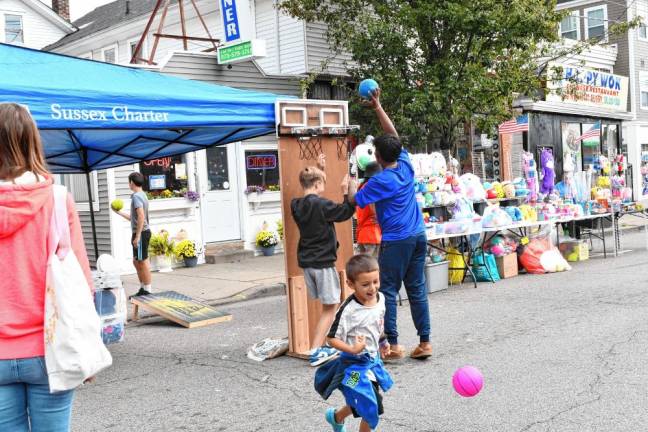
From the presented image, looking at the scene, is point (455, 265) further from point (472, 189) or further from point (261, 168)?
point (261, 168)

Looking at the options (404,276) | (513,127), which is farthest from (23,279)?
(513,127)

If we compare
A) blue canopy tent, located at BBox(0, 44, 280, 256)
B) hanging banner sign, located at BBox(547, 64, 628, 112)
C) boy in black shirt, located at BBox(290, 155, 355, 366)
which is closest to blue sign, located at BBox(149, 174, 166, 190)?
blue canopy tent, located at BBox(0, 44, 280, 256)

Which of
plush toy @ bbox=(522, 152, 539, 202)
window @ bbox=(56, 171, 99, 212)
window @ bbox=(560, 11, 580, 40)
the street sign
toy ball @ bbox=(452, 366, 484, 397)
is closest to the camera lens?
toy ball @ bbox=(452, 366, 484, 397)

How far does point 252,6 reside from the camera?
18.1m

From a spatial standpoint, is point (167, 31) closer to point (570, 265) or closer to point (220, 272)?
point (220, 272)

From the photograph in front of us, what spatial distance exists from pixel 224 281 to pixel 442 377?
22.3 feet

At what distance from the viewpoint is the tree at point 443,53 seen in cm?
1373

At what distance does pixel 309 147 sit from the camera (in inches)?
272

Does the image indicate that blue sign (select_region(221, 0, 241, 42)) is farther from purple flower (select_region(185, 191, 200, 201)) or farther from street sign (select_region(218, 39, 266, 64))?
purple flower (select_region(185, 191, 200, 201))

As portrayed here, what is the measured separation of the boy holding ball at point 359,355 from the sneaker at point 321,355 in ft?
6.56

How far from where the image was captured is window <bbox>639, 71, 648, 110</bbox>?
3030cm

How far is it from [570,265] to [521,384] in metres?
7.85

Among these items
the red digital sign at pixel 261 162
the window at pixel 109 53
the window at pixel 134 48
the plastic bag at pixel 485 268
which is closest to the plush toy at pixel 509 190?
the plastic bag at pixel 485 268

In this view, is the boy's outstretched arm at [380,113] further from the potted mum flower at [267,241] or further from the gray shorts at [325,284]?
the potted mum flower at [267,241]
